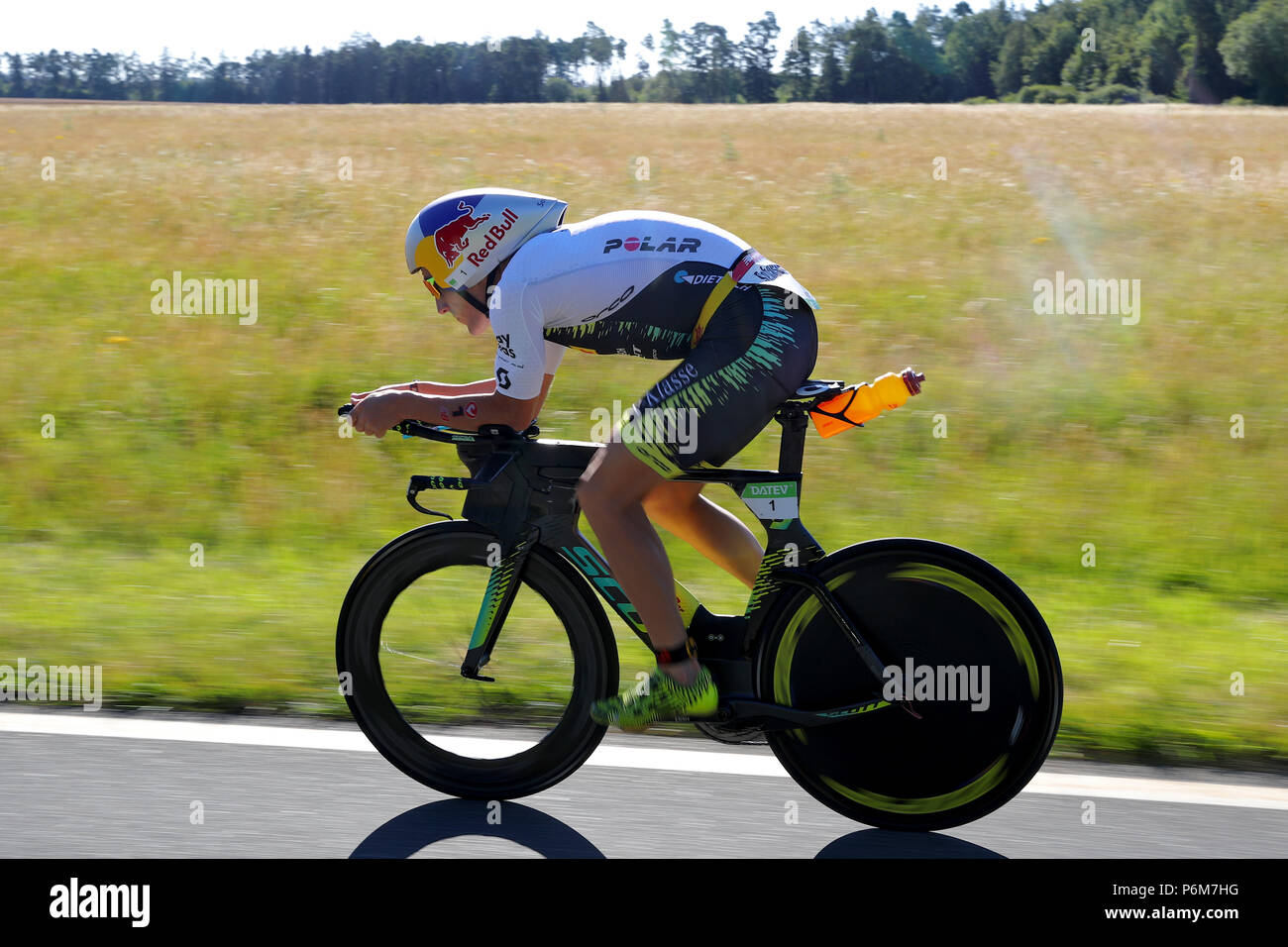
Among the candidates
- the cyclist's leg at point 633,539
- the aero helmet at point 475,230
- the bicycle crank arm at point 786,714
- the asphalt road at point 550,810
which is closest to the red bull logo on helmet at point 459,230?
the aero helmet at point 475,230

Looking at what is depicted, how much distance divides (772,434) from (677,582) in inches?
163

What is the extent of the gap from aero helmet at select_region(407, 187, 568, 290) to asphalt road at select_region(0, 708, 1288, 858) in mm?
1504

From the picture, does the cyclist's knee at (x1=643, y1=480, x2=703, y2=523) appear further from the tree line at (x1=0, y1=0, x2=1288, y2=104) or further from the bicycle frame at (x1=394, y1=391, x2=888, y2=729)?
the tree line at (x1=0, y1=0, x2=1288, y2=104)

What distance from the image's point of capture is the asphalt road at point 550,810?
324cm

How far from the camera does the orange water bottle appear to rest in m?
3.31

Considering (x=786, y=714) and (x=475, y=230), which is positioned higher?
(x=475, y=230)

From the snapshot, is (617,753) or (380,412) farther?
(617,753)

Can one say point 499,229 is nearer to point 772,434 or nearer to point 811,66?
point 772,434

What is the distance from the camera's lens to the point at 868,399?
3340 mm

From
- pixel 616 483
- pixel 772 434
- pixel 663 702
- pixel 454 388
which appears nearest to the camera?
pixel 616 483

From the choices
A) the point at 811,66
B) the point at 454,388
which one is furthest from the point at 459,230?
the point at 811,66

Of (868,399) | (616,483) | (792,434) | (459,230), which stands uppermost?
(459,230)

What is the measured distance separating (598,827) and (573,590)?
66cm

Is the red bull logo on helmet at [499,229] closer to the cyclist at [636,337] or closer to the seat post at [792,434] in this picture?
the cyclist at [636,337]
